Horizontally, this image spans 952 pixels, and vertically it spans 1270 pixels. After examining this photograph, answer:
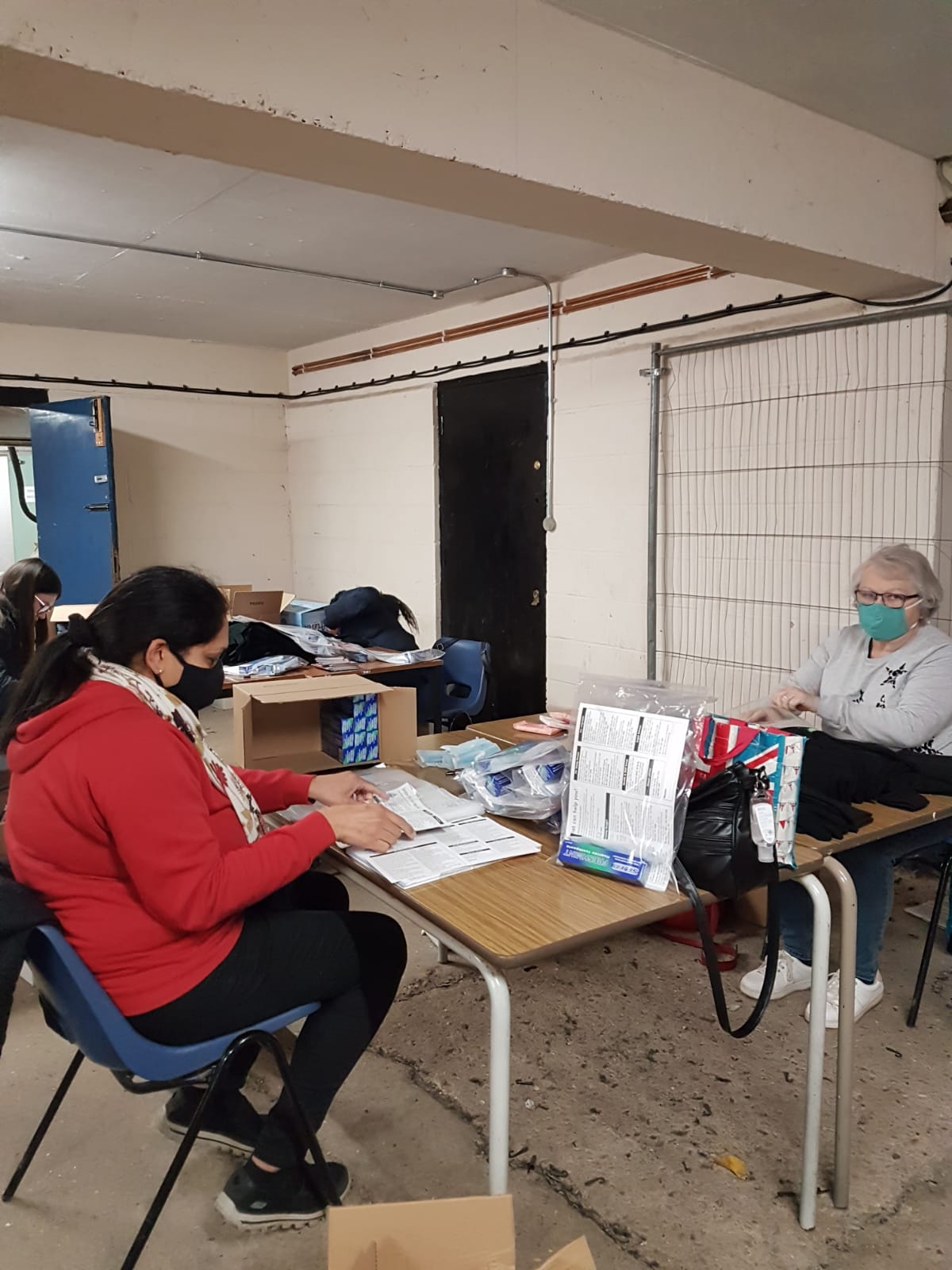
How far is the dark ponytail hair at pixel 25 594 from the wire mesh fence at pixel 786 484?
266 centimetres

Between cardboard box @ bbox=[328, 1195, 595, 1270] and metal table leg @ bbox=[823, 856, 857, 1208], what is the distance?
2.72 feet

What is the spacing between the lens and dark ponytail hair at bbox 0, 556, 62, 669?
312cm

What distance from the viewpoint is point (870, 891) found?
229 cm

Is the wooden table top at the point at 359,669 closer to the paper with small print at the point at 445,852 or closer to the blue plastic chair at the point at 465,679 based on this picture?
the blue plastic chair at the point at 465,679

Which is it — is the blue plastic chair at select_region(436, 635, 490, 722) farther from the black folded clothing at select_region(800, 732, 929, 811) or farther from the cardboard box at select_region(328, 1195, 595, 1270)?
the cardboard box at select_region(328, 1195, 595, 1270)

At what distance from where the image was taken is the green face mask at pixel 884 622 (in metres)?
2.47

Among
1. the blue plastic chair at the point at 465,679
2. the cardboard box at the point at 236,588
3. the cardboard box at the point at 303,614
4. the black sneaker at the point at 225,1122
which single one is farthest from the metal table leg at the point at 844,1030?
the cardboard box at the point at 236,588

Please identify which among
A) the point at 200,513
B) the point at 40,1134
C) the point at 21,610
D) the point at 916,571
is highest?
the point at 200,513

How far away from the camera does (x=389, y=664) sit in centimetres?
361

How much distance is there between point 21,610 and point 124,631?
1.93m

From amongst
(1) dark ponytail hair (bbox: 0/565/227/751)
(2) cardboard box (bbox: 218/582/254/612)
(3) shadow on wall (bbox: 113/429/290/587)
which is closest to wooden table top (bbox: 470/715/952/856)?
(1) dark ponytail hair (bbox: 0/565/227/751)

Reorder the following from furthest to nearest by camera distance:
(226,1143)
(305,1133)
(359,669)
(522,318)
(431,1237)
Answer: (522,318) → (359,669) → (226,1143) → (305,1133) → (431,1237)

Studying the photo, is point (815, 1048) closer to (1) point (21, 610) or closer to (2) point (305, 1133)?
(2) point (305, 1133)

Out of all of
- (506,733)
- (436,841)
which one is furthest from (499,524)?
(436,841)
